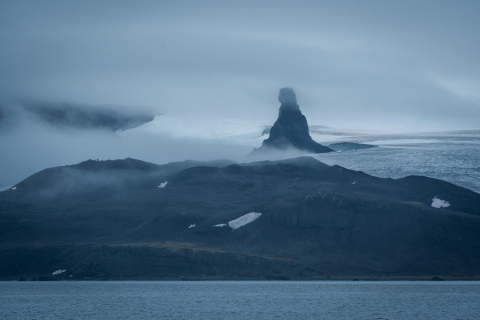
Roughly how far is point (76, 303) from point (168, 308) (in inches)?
789

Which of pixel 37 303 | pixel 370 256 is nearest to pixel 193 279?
pixel 370 256

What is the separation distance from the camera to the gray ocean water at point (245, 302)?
3575 inches

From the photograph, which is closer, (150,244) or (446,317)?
(446,317)

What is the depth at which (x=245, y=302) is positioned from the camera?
108750mm

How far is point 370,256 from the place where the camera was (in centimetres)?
18475

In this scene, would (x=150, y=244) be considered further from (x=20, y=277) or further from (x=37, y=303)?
(x=37, y=303)

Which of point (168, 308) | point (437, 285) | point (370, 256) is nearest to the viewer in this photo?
point (168, 308)

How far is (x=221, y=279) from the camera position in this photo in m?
170

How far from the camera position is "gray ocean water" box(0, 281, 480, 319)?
90812mm

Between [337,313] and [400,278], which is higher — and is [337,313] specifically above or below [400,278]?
above

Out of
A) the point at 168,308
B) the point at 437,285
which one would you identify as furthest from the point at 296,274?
the point at 168,308

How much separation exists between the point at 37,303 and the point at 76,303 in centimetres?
765

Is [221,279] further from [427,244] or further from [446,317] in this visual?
[446,317]

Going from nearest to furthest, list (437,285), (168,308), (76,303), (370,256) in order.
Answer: (168,308) < (76,303) < (437,285) < (370,256)
